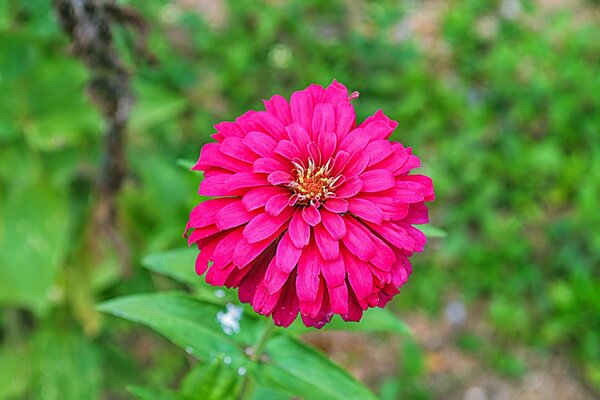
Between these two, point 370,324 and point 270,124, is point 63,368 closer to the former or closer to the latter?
point 370,324

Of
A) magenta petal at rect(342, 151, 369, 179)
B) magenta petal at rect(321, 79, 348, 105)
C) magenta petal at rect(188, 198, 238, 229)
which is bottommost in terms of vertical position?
magenta petal at rect(188, 198, 238, 229)

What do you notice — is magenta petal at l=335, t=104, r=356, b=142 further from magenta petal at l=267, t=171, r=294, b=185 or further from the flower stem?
the flower stem

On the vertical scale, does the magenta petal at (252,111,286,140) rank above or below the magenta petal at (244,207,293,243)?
above

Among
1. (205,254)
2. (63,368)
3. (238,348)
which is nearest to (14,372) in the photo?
(63,368)

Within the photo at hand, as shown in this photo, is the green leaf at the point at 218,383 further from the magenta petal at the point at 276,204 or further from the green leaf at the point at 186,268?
the magenta petal at the point at 276,204

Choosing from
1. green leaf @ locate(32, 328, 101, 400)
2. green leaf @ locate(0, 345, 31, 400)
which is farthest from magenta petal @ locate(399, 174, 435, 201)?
green leaf @ locate(0, 345, 31, 400)

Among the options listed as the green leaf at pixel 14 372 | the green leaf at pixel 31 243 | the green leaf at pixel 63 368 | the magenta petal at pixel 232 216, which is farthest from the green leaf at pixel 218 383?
the green leaf at pixel 14 372

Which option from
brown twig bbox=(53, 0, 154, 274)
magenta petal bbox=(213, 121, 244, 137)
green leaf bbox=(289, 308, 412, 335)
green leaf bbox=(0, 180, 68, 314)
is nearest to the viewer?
magenta petal bbox=(213, 121, 244, 137)

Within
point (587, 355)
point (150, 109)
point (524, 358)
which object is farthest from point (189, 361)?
point (587, 355)
